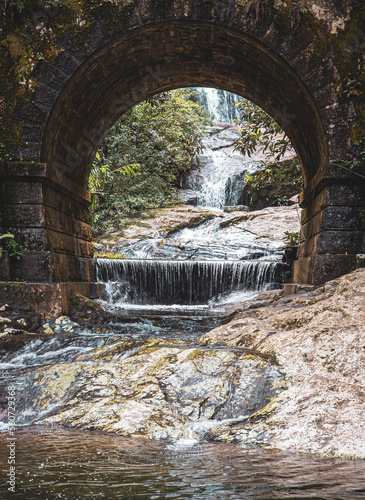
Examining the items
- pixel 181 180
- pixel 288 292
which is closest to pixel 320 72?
pixel 288 292

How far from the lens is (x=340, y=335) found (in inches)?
128

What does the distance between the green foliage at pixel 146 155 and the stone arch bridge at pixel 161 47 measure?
989 centimetres

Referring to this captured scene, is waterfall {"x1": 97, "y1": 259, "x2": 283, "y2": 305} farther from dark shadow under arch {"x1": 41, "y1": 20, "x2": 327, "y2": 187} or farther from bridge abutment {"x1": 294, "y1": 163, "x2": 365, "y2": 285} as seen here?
bridge abutment {"x1": 294, "y1": 163, "x2": 365, "y2": 285}

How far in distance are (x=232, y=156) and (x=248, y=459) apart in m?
22.2

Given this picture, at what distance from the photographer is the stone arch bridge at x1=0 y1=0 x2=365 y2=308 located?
6.03 meters

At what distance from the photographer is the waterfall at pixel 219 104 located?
28.1m

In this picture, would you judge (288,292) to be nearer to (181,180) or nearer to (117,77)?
(117,77)

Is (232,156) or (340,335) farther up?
(232,156)

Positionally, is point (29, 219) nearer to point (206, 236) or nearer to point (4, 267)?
point (4, 267)

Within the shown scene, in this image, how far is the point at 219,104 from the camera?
93.4 feet

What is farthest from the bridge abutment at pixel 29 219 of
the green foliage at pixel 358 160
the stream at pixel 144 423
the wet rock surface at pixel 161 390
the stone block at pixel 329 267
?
the green foliage at pixel 358 160

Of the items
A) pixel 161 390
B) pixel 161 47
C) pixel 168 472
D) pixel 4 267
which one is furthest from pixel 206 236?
pixel 168 472

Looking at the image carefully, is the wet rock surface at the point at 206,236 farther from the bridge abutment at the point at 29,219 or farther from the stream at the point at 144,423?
the stream at the point at 144,423

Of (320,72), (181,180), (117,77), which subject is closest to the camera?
(320,72)
